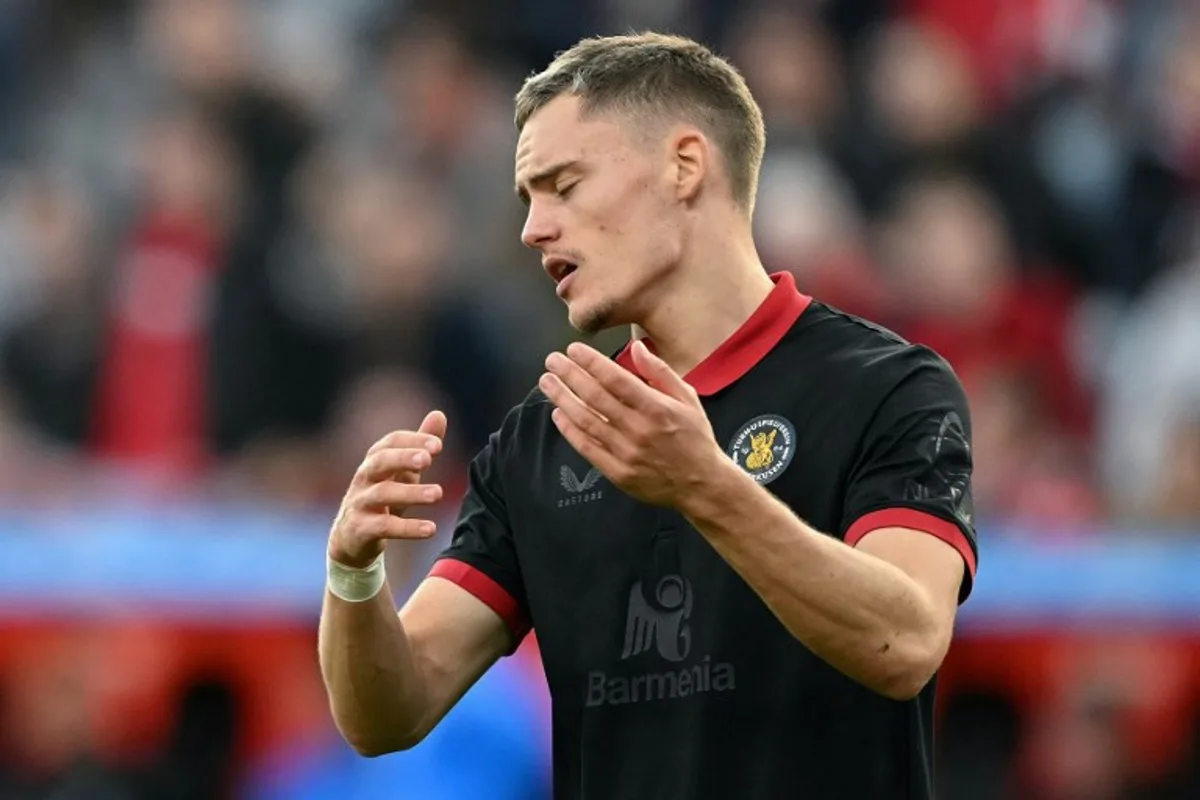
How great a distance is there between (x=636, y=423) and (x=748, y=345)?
79 centimetres

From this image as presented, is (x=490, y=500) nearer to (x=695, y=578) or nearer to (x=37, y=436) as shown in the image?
(x=695, y=578)

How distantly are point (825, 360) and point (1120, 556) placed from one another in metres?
3.81

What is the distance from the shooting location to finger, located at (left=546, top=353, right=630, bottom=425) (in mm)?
3312

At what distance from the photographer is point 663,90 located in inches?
163

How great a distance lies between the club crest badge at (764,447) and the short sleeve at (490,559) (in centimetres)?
49

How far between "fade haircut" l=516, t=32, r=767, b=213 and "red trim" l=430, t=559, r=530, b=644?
747 mm

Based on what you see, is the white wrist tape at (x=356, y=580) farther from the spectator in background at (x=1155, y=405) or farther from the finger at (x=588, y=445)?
the spectator in background at (x=1155, y=405)

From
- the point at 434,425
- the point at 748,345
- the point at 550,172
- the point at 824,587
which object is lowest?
the point at 824,587

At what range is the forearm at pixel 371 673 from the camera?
3.94 meters

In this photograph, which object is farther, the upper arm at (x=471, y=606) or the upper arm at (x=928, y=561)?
the upper arm at (x=471, y=606)

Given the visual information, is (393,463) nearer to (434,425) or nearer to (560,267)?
(434,425)

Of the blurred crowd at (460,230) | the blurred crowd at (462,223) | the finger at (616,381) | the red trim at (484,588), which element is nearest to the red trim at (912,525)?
the finger at (616,381)

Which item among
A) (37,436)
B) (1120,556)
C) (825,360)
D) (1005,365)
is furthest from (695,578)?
(1005,365)

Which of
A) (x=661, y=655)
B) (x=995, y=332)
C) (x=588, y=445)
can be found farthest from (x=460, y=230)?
(x=588, y=445)
